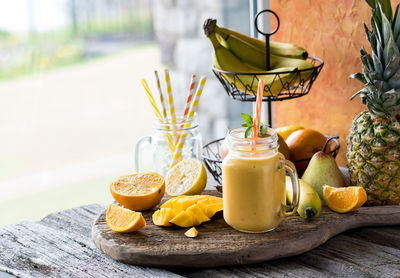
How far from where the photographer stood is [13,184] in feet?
12.7

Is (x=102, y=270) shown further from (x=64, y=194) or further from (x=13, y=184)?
(x=13, y=184)

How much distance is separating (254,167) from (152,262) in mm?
261

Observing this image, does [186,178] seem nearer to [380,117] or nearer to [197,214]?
[197,214]

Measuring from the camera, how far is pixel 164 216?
42.9 inches

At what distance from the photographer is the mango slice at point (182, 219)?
1.08 meters

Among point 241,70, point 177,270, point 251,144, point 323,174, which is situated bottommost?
point 177,270

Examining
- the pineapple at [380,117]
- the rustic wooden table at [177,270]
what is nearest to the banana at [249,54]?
the pineapple at [380,117]

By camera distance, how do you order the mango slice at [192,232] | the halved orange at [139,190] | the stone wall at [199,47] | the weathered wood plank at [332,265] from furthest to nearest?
1. the stone wall at [199,47]
2. the halved orange at [139,190]
3. the mango slice at [192,232]
4. the weathered wood plank at [332,265]

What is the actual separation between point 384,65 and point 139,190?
591mm

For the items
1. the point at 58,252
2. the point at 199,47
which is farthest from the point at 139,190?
the point at 199,47

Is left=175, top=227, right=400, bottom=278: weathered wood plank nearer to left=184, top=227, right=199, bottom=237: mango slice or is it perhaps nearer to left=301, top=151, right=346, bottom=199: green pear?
left=184, top=227, right=199, bottom=237: mango slice

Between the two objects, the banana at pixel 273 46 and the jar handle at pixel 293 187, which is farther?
the banana at pixel 273 46

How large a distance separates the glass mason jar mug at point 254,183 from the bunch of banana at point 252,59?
0.30m

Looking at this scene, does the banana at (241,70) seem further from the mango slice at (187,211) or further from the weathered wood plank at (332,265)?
the weathered wood plank at (332,265)
